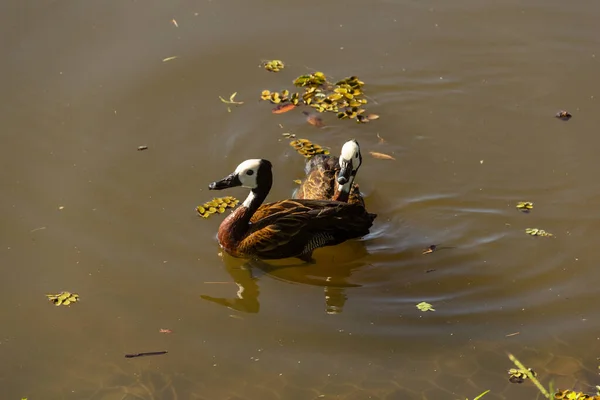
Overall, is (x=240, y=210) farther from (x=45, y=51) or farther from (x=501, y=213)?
(x=45, y=51)

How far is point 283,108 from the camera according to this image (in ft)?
32.7

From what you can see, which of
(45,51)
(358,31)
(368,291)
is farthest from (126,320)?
(358,31)

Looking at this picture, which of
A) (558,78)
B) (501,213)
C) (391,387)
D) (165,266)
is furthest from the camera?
(558,78)

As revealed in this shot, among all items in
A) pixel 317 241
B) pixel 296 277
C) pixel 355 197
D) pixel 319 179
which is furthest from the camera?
pixel 319 179

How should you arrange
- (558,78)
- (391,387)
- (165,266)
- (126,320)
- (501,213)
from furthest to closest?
(558,78) < (501,213) < (165,266) < (126,320) < (391,387)

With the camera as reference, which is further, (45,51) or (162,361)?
(45,51)

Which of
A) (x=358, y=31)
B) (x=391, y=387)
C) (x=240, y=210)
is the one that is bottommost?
(x=391, y=387)

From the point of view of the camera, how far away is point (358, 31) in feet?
36.1

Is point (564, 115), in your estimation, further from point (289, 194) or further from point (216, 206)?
point (216, 206)

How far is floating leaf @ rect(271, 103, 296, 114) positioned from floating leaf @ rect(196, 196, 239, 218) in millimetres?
1506

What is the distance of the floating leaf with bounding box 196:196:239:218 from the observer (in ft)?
28.1

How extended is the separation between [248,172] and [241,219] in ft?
1.46

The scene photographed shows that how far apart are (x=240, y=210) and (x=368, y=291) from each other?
143 cm

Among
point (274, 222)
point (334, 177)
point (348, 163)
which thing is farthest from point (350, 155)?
point (274, 222)
